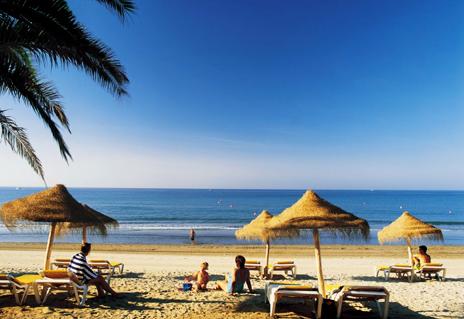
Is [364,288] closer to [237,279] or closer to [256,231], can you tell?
[237,279]

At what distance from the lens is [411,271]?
38.4ft

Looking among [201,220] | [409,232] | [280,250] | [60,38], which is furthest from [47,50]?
[201,220]

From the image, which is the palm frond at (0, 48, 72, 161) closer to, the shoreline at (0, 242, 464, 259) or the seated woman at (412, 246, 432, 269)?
the seated woman at (412, 246, 432, 269)

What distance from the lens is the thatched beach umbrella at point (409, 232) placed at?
1202cm

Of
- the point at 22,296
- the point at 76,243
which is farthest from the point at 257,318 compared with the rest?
the point at 76,243

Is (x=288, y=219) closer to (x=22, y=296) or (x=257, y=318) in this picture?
(x=257, y=318)

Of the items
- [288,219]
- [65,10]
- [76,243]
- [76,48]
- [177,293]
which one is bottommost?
[76,243]

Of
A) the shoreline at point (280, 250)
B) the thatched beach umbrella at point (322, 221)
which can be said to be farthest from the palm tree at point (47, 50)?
the shoreline at point (280, 250)

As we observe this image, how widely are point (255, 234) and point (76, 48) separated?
7.77 m

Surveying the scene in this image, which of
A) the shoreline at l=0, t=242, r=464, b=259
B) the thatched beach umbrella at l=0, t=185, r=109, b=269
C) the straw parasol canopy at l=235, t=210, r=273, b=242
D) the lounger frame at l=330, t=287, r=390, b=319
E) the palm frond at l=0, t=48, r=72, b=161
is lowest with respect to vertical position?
the shoreline at l=0, t=242, r=464, b=259

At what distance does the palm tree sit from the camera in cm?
564

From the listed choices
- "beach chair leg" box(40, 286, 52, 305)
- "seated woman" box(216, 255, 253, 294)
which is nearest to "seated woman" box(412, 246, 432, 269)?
"seated woman" box(216, 255, 253, 294)

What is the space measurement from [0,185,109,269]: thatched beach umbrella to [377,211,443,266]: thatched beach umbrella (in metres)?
8.93

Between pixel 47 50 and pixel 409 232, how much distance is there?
11.0 metres
